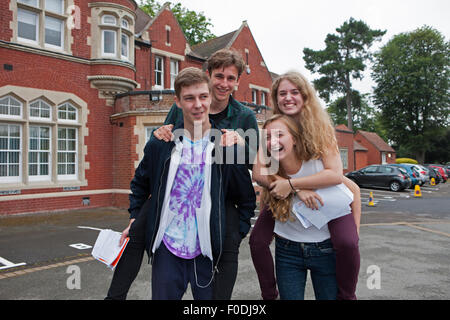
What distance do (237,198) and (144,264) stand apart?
333 cm

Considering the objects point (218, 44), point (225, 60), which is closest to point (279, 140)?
point (225, 60)

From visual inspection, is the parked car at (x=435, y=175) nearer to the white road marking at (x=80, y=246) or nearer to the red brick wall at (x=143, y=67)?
the red brick wall at (x=143, y=67)

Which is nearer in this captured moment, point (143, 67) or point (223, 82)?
point (223, 82)

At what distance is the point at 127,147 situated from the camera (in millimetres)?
12531

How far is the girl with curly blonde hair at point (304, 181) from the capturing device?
1.96 metres

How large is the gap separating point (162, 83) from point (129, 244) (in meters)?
14.6

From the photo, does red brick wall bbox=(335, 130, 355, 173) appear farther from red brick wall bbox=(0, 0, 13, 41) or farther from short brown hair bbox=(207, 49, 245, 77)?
short brown hair bbox=(207, 49, 245, 77)

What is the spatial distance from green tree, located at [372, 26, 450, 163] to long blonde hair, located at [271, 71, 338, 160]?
135ft

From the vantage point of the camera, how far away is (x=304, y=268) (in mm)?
2076

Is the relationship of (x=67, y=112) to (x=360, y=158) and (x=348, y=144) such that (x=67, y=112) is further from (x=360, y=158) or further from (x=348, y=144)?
(x=360, y=158)

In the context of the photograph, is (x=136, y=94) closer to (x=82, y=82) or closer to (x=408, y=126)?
(x=82, y=82)

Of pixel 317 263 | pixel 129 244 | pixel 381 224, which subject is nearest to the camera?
pixel 317 263

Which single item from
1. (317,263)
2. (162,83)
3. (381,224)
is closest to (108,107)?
(162,83)

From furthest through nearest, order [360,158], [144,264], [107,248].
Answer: [360,158]
[144,264]
[107,248]
